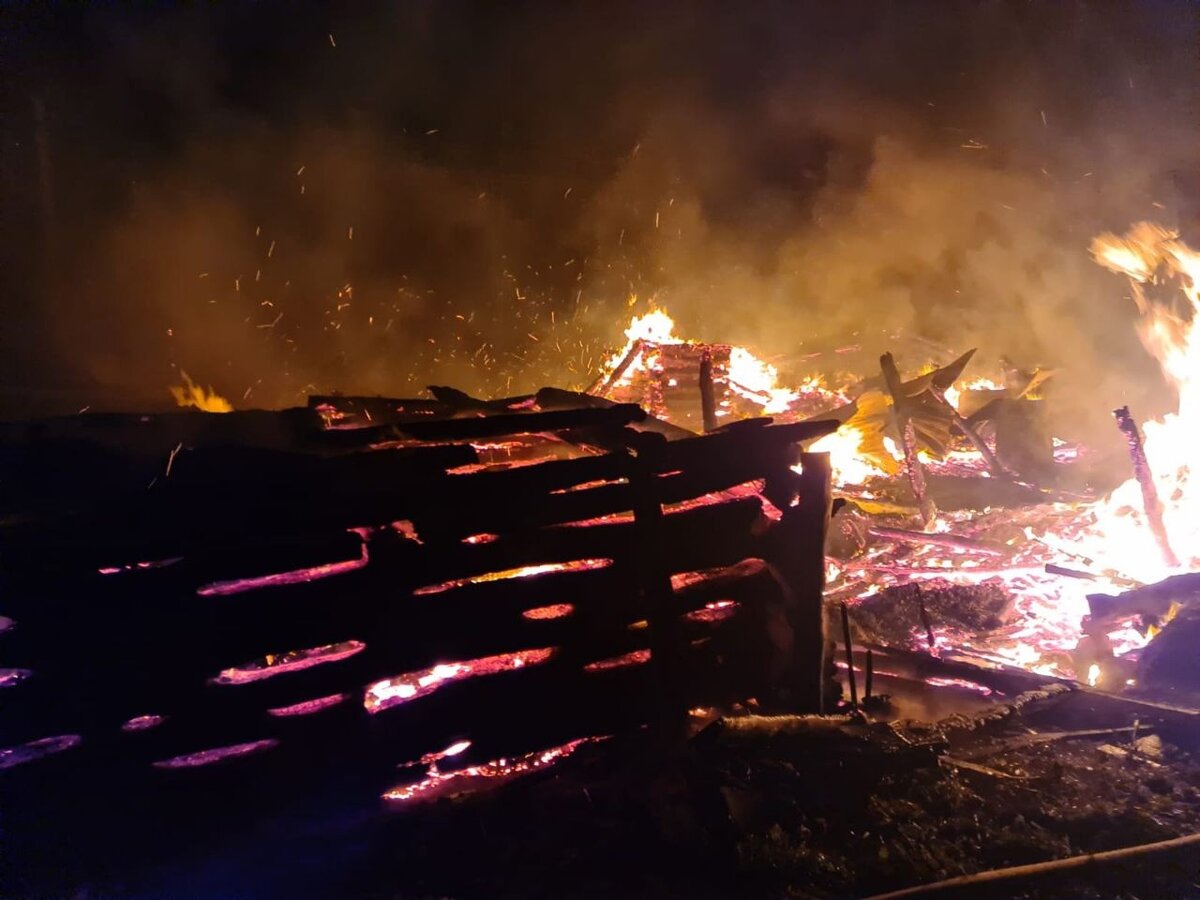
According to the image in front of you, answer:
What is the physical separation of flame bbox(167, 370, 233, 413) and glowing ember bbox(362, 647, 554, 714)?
25.5ft

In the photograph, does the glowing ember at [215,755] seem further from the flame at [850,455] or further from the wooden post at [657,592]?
the flame at [850,455]

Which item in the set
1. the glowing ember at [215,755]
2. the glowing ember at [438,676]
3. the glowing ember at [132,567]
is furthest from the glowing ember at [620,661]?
the glowing ember at [132,567]

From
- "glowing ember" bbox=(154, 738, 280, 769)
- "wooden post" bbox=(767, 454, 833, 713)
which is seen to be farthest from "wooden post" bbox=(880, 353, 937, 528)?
"glowing ember" bbox=(154, 738, 280, 769)

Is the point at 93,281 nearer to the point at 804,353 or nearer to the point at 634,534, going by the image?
the point at 634,534

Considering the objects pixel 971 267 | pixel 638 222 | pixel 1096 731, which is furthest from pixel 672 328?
pixel 1096 731

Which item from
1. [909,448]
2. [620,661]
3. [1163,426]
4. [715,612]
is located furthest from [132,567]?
[1163,426]

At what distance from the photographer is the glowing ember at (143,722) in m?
3.70

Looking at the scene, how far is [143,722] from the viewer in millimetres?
3752

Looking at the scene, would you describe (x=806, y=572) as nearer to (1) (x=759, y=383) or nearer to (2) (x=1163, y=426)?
(2) (x=1163, y=426)

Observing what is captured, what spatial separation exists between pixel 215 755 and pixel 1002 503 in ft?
40.6

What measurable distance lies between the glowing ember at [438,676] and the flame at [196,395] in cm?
777

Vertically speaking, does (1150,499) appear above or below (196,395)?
below

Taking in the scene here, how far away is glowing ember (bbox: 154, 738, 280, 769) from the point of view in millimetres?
3758

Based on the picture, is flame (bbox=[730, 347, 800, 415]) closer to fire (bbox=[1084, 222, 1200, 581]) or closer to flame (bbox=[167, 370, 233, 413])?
fire (bbox=[1084, 222, 1200, 581])
